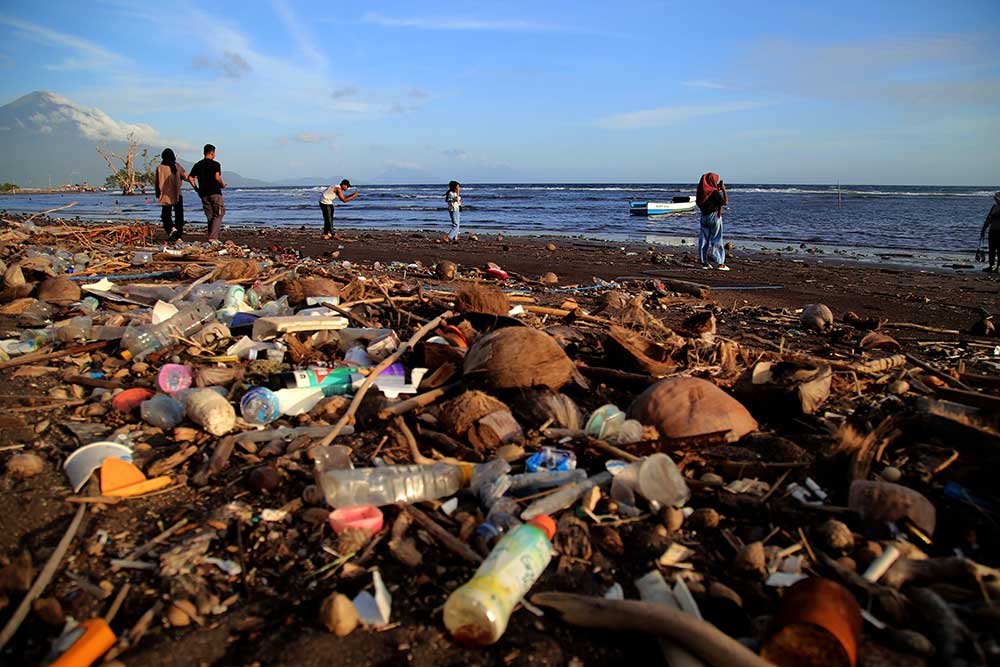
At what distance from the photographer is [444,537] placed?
1903mm

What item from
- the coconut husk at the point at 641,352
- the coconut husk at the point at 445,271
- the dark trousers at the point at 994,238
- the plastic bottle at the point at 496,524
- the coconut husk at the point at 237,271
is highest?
the dark trousers at the point at 994,238

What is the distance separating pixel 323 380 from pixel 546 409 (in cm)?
133

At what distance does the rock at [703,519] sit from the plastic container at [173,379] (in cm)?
271

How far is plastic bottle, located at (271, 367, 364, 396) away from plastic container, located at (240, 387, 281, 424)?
26cm

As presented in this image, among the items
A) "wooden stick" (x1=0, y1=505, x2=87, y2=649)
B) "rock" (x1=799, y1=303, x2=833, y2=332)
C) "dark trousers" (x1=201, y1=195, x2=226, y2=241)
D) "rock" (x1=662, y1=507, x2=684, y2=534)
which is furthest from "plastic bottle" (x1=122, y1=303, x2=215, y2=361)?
"dark trousers" (x1=201, y1=195, x2=226, y2=241)

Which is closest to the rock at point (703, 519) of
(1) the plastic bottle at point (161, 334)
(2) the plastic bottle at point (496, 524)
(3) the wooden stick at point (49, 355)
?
(2) the plastic bottle at point (496, 524)

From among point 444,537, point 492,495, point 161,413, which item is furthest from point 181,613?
point 161,413

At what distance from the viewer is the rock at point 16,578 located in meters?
1.61

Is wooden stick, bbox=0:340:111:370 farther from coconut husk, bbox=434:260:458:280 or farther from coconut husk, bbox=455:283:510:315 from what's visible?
coconut husk, bbox=434:260:458:280

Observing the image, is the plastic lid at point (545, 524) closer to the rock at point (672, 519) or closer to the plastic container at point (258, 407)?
the rock at point (672, 519)

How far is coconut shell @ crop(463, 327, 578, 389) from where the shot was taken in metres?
2.87

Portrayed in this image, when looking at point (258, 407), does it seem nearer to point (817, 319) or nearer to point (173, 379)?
point (173, 379)

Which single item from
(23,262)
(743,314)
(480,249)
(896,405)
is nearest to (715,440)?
(896,405)

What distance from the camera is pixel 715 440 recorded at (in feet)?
8.32
